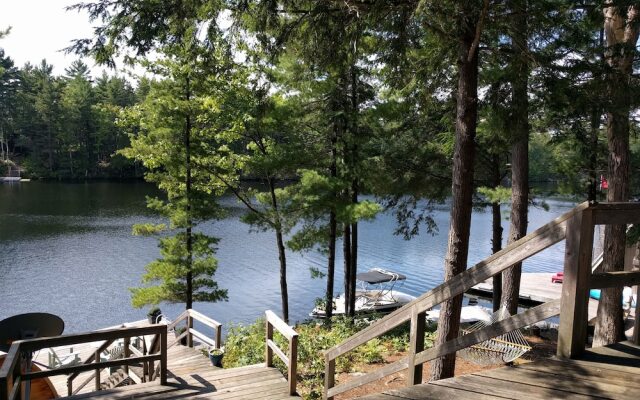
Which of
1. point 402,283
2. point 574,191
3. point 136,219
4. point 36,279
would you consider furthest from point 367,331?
point 136,219

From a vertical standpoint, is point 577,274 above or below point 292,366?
above

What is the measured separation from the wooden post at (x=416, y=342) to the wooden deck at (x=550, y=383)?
18.1 inches

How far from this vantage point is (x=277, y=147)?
13805mm

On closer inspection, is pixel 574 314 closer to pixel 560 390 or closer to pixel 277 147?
pixel 560 390

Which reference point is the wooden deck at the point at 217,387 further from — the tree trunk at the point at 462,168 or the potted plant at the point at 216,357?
the tree trunk at the point at 462,168

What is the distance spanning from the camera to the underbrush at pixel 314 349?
739cm

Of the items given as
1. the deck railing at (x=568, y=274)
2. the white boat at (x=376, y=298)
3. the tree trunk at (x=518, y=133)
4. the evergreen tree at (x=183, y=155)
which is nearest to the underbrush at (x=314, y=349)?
the tree trunk at (x=518, y=133)

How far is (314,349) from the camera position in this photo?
29.0 ft

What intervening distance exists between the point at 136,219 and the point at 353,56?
34.0m

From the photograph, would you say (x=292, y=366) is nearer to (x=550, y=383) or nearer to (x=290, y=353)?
(x=290, y=353)

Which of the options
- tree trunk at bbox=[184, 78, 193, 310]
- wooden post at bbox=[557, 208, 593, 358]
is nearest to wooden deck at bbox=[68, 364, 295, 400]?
wooden post at bbox=[557, 208, 593, 358]

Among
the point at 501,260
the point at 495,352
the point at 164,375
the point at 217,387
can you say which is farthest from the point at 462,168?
the point at 164,375

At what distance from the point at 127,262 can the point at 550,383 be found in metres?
25.0

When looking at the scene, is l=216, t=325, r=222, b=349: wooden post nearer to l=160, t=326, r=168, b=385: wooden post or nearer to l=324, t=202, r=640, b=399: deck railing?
l=160, t=326, r=168, b=385: wooden post
